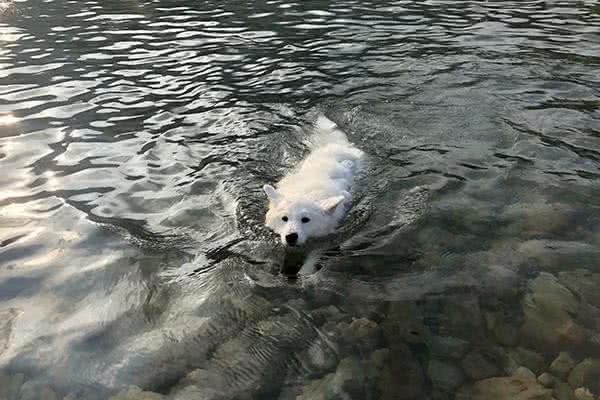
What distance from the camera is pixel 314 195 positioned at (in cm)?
645

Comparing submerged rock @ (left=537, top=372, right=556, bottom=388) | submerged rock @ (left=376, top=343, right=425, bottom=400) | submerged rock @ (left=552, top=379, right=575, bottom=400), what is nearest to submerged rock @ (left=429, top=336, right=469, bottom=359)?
submerged rock @ (left=376, top=343, right=425, bottom=400)

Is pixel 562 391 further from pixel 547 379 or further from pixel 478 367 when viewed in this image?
pixel 478 367

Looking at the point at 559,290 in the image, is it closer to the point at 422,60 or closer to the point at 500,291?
the point at 500,291

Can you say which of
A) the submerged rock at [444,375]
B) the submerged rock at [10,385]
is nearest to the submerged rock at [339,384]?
the submerged rock at [444,375]

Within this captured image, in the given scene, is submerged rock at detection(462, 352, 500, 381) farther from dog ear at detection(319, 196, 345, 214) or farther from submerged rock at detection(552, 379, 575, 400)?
dog ear at detection(319, 196, 345, 214)

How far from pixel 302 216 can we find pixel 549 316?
267 centimetres

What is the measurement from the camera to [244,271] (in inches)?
220

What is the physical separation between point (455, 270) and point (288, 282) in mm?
1670

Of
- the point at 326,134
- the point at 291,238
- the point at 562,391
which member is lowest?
the point at 562,391

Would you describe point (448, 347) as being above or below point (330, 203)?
below

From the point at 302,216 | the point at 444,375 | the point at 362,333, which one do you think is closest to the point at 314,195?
the point at 302,216

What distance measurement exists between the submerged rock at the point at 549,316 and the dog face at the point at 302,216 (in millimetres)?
2247

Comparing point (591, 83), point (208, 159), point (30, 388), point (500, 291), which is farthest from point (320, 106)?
point (30, 388)

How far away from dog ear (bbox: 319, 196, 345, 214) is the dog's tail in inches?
82.9
